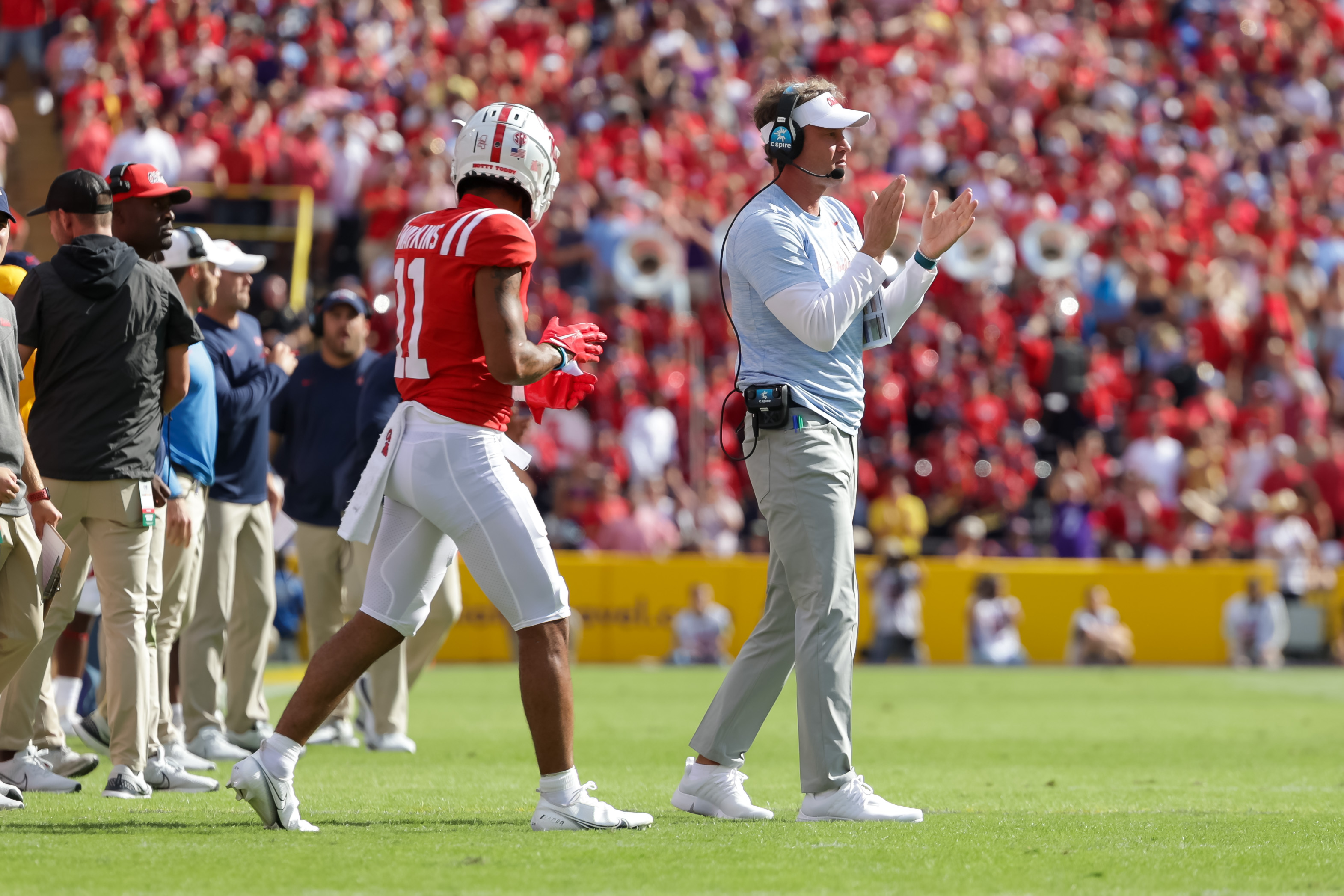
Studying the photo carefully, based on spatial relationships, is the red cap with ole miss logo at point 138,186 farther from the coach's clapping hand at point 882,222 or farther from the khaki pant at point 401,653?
the coach's clapping hand at point 882,222

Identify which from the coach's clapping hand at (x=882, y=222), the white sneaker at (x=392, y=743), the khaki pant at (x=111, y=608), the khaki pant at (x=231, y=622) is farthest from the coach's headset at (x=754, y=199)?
the white sneaker at (x=392, y=743)

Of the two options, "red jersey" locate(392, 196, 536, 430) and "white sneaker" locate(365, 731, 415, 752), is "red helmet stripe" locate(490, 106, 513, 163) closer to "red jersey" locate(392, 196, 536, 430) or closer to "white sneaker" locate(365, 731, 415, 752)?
"red jersey" locate(392, 196, 536, 430)

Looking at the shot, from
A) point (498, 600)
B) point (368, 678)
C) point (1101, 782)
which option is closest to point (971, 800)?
point (1101, 782)

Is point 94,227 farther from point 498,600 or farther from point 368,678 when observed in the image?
point 368,678

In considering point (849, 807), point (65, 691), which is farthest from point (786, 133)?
point (65, 691)

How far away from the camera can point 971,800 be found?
6.88m

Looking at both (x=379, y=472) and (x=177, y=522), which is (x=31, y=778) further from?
(x=379, y=472)

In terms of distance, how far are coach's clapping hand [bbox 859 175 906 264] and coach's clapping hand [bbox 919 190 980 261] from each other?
12cm

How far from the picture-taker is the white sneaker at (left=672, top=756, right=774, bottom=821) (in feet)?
19.6

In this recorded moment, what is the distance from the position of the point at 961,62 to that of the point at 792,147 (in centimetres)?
2058

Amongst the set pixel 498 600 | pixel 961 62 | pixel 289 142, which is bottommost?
pixel 498 600

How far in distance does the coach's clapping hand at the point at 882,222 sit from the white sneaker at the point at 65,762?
12.5ft

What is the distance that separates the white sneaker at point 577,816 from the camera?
17.9 feet

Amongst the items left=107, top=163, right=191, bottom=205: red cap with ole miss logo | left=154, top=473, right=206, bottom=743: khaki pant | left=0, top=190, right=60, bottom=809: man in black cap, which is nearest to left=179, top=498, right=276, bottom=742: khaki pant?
left=154, top=473, right=206, bottom=743: khaki pant
